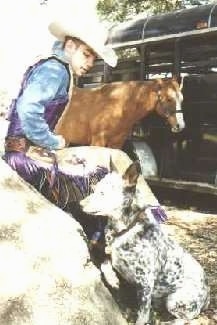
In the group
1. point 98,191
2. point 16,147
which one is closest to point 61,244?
point 98,191

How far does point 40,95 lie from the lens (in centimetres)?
356

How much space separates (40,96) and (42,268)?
3.80 feet

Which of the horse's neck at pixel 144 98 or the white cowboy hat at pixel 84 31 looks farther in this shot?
the horse's neck at pixel 144 98

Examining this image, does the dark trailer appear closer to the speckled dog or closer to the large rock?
the speckled dog

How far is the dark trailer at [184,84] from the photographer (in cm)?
886

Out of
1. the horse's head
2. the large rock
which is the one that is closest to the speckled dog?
the large rock

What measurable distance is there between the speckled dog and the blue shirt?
2.14ft

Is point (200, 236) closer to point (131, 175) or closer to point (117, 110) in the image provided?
point (117, 110)

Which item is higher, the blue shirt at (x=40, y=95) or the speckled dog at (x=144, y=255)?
the blue shirt at (x=40, y=95)

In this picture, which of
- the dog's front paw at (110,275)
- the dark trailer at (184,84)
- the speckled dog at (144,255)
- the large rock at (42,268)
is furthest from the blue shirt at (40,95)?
the dark trailer at (184,84)

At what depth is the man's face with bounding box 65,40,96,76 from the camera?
3727mm

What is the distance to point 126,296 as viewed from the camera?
183 inches

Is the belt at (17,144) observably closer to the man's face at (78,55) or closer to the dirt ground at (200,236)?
the man's face at (78,55)

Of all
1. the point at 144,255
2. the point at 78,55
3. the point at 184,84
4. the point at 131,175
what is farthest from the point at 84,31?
the point at 184,84
